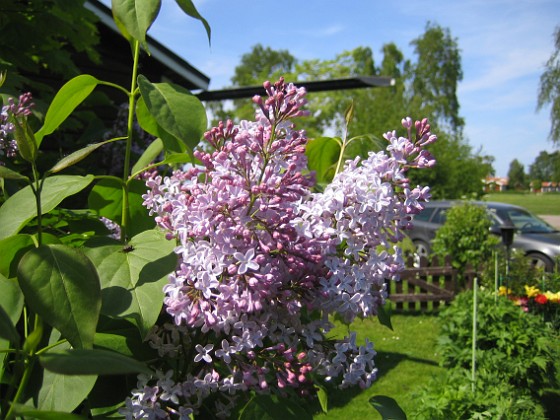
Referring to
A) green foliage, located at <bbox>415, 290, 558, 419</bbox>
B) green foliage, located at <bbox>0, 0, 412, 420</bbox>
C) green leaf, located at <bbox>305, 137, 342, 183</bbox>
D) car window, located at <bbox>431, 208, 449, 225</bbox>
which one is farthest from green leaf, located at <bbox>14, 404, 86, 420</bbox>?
car window, located at <bbox>431, 208, 449, 225</bbox>

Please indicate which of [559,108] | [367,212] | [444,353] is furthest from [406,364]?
[559,108]

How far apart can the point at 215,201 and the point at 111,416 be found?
1.10 ft

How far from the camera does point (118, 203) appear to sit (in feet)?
3.55

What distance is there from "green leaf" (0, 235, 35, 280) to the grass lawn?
12.8 feet

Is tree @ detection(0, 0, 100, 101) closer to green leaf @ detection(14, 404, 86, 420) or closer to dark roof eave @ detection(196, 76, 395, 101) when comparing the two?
green leaf @ detection(14, 404, 86, 420)

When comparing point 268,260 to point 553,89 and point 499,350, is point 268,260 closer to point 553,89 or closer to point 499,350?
point 499,350

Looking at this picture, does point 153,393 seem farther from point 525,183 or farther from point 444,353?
point 525,183

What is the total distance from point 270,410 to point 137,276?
26 centimetres

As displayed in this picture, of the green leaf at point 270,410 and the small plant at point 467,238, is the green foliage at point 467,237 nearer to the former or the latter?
the small plant at point 467,238

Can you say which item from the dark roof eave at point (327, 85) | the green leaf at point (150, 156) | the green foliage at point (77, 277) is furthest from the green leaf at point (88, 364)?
the dark roof eave at point (327, 85)

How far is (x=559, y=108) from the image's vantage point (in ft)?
104

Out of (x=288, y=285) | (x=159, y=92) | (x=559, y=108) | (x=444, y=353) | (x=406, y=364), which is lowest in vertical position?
(x=406, y=364)

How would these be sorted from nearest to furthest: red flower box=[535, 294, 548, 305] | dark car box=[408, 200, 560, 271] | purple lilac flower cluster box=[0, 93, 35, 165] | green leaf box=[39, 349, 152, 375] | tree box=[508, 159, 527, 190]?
1. green leaf box=[39, 349, 152, 375]
2. purple lilac flower cluster box=[0, 93, 35, 165]
3. red flower box=[535, 294, 548, 305]
4. dark car box=[408, 200, 560, 271]
5. tree box=[508, 159, 527, 190]

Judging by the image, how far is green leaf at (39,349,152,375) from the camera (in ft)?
1.67
